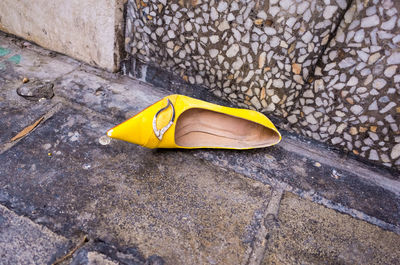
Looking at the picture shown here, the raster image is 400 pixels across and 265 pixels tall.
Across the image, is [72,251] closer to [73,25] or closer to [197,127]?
[197,127]

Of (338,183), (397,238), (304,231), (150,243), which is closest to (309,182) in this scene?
(338,183)

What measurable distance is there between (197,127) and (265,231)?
2.24 feet

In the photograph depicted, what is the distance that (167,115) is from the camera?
4.58ft

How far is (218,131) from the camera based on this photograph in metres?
1.63

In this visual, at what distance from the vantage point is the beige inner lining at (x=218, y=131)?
1.56 m

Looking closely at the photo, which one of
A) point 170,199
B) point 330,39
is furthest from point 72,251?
point 330,39


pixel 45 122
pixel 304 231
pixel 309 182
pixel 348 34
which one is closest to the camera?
pixel 304 231

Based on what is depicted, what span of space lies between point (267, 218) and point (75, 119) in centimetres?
116

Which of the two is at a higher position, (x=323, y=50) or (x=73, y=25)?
(x=323, y=50)

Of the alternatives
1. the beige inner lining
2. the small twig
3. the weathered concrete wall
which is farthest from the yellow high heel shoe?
the weathered concrete wall

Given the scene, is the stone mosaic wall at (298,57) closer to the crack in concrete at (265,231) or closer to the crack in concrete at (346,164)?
the crack in concrete at (346,164)

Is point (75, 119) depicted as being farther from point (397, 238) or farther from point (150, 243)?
point (397, 238)

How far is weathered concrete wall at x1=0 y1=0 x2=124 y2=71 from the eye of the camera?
5.94 feet

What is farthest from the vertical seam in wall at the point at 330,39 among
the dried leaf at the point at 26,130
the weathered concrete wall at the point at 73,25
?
the dried leaf at the point at 26,130
